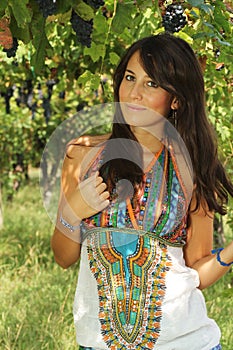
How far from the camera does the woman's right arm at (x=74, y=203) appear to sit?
2.02 metres

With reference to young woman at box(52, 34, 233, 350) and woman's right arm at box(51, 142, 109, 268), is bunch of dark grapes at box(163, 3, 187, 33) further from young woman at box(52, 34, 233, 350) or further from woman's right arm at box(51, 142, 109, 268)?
woman's right arm at box(51, 142, 109, 268)

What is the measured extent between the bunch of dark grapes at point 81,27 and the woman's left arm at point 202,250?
65 centimetres

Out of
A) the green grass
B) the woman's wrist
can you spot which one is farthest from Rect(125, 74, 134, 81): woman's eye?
the green grass

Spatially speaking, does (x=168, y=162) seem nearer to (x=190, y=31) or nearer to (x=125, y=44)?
(x=190, y=31)

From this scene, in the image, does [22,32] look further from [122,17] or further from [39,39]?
[122,17]

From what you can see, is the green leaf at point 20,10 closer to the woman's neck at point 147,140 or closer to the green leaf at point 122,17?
the green leaf at point 122,17

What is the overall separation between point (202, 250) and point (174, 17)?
30.2 inches

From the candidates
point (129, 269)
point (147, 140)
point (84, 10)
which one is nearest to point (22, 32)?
point (84, 10)

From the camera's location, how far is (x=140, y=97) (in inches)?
83.8

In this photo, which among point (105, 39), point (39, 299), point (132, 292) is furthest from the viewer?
point (39, 299)

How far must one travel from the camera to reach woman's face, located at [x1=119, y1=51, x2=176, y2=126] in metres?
2.14

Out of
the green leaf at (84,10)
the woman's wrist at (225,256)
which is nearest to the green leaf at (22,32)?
the green leaf at (84,10)

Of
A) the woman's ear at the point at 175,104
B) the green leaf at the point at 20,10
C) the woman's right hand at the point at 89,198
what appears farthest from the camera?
the woman's ear at the point at 175,104

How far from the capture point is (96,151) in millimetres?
2248
